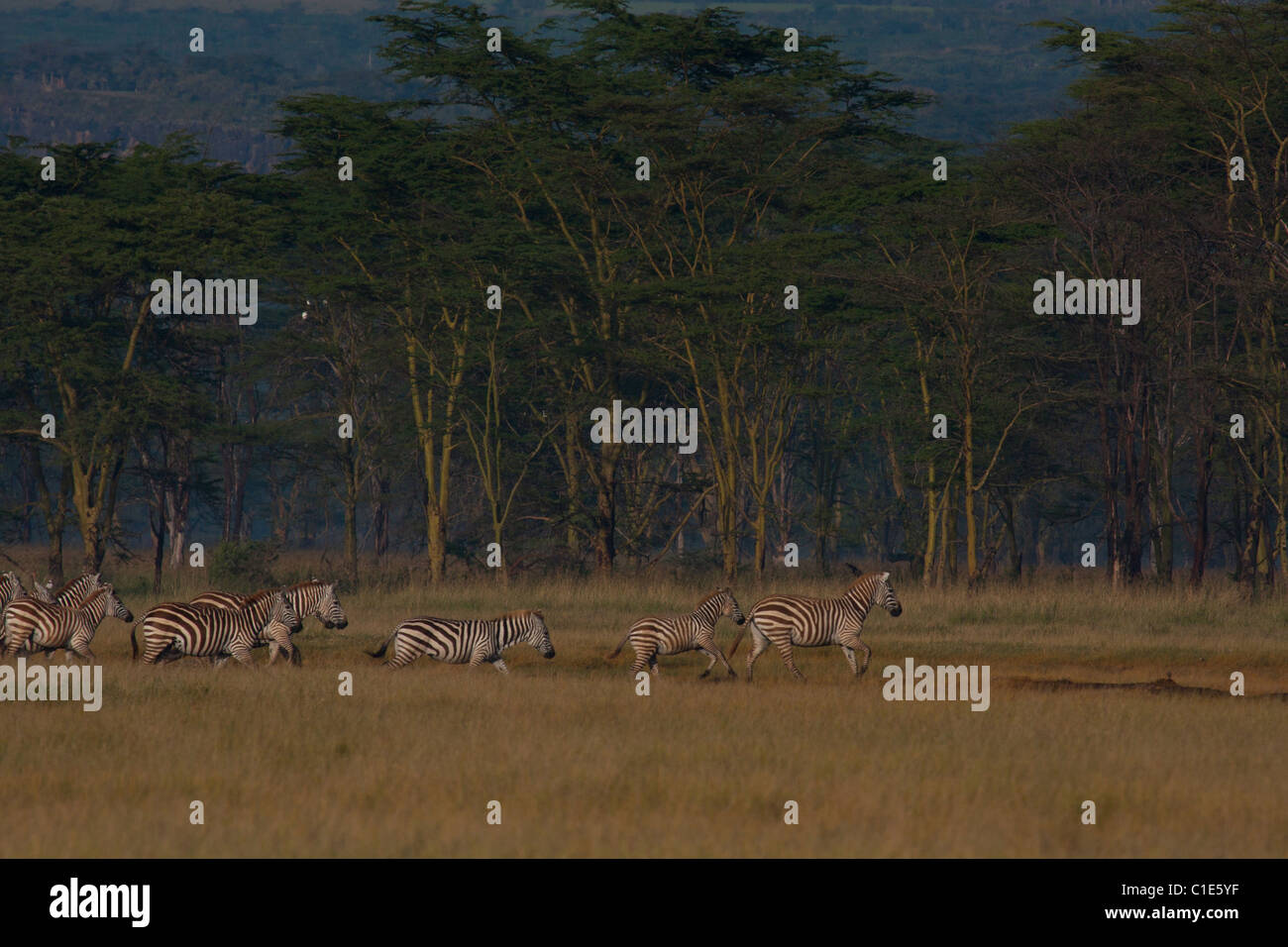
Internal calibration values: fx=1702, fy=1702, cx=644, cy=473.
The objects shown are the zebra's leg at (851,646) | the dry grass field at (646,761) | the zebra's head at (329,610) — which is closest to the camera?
the dry grass field at (646,761)

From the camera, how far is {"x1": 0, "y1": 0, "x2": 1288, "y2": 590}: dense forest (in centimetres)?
3772

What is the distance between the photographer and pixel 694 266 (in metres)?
40.8

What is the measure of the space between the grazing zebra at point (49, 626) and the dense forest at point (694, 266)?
54.4 feet

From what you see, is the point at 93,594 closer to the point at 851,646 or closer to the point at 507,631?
the point at 507,631

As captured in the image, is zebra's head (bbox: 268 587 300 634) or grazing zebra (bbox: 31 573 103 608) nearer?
zebra's head (bbox: 268 587 300 634)

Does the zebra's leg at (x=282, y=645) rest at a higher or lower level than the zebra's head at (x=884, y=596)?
lower

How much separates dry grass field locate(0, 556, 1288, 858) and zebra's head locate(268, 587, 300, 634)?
69cm

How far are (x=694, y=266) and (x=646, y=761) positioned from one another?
2681cm

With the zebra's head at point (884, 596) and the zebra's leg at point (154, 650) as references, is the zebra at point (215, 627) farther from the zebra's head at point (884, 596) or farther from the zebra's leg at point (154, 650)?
the zebra's head at point (884, 596)

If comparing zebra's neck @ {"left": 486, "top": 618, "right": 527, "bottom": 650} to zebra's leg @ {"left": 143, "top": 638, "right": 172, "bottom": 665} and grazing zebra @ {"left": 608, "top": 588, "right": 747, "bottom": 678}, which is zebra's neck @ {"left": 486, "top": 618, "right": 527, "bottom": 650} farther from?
zebra's leg @ {"left": 143, "top": 638, "right": 172, "bottom": 665}

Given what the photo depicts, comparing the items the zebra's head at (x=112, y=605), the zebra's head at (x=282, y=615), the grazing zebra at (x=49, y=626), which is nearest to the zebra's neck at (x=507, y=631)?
the zebra's head at (x=282, y=615)

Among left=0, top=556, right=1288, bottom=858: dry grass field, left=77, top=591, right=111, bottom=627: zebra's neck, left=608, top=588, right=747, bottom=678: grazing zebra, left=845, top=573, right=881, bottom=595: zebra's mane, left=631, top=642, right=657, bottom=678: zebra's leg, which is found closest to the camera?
left=0, top=556, right=1288, bottom=858: dry grass field

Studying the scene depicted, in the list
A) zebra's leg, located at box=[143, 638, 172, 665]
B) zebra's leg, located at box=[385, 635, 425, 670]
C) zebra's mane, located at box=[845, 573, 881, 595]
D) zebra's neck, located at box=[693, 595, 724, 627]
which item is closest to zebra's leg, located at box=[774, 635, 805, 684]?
zebra's neck, located at box=[693, 595, 724, 627]

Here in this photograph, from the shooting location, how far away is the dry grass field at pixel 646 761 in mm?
11805
